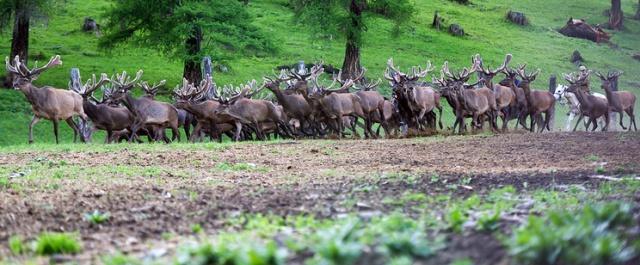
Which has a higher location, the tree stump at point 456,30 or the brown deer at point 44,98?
the tree stump at point 456,30

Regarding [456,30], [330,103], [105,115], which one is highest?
[456,30]

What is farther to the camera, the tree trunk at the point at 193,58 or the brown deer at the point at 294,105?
the tree trunk at the point at 193,58

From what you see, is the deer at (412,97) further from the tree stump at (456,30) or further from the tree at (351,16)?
the tree stump at (456,30)

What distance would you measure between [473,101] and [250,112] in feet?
19.8

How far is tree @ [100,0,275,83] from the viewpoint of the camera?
29.4 m

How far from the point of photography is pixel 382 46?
44562 mm

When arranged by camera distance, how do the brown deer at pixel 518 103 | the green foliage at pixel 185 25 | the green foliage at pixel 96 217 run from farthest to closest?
the green foliage at pixel 185 25 → the brown deer at pixel 518 103 → the green foliage at pixel 96 217

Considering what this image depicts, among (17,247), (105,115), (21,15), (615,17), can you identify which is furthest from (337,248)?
(615,17)

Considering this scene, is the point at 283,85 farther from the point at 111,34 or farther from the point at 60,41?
the point at 60,41

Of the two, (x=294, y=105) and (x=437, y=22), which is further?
(x=437, y=22)

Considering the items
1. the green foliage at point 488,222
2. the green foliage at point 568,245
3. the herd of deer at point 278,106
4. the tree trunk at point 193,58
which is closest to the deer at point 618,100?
the herd of deer at point 278,106

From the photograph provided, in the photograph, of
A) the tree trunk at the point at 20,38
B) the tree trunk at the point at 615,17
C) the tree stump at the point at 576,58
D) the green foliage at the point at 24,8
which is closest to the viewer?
the green foliage at the point at 24,8

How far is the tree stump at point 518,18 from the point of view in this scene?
173ft

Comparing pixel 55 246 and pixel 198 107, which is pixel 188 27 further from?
pixel 55 246
